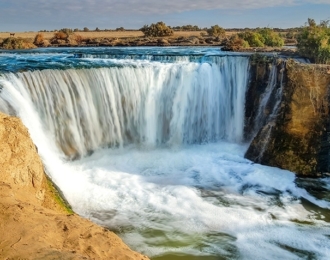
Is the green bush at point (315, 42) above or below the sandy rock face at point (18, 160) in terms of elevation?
above

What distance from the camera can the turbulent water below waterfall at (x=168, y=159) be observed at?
8523mm

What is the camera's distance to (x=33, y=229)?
5.11 meters

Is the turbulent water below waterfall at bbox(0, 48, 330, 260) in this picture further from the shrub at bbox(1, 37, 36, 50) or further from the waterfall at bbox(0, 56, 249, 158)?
the shrub at bbox(1, 37, 36, 50)

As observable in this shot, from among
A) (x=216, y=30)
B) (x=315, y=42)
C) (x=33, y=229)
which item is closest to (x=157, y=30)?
(x=216, y=30)

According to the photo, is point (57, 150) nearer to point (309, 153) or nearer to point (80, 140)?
point (80, 140)

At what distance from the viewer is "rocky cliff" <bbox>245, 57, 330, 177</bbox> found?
12.5m

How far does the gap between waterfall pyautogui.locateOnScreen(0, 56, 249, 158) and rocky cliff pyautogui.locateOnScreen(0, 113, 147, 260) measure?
5.35m

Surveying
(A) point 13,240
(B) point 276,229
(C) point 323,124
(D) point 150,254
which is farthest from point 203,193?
(A) point 13,240

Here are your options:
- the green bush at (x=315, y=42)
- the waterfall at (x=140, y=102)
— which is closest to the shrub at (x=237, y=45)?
the green bush at (x=315, y=42)

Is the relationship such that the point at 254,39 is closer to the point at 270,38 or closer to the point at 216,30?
the point at 270,38

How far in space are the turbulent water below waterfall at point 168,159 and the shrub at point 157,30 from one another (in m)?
20.4

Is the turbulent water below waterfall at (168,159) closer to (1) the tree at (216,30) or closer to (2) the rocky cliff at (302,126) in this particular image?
(2) the rocky cliff at (302,126)

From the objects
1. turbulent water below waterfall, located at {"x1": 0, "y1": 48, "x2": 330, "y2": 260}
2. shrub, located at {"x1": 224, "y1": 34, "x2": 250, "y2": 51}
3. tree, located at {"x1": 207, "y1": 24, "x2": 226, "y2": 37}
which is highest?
tree, located at {"x1": 207, "y1": 24, "x2": 226, "y2": 37}

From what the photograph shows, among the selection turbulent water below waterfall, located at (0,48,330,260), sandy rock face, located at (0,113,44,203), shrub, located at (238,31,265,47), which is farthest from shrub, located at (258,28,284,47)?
sandy rock face, located at (0,113,44,203)
